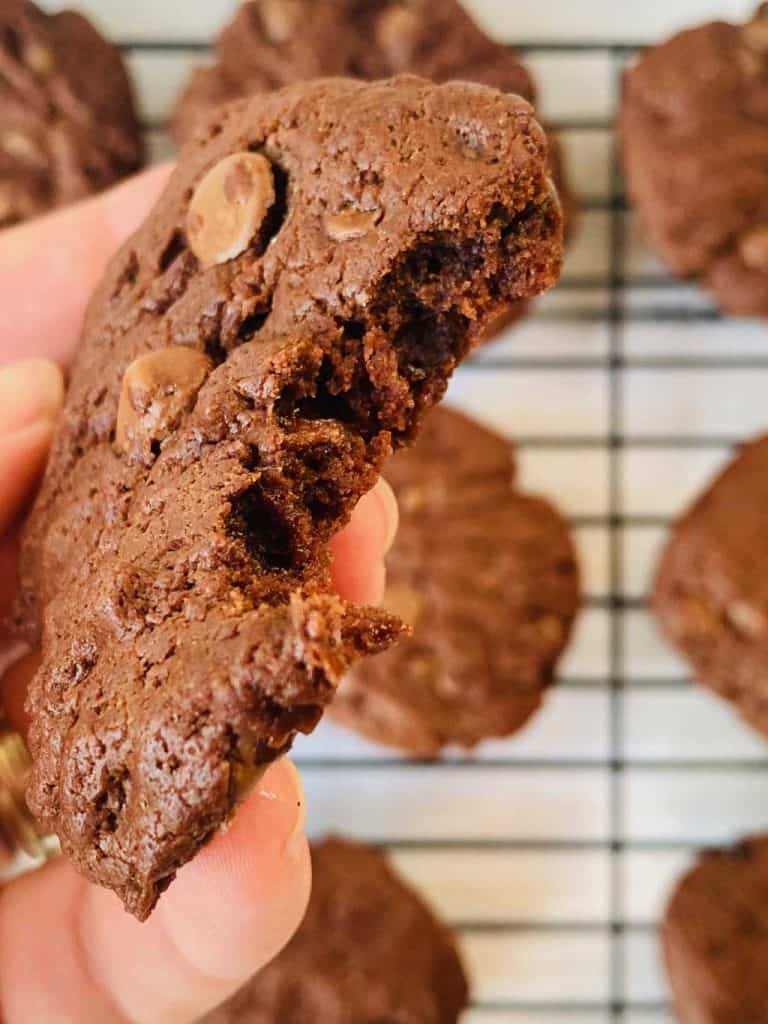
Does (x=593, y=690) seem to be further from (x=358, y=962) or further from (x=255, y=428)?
(x=255, y=428)

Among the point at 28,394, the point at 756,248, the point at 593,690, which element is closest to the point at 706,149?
the point at 756,248

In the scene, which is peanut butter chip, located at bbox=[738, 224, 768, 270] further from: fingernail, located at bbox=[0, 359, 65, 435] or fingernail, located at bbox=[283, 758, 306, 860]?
fingernail, located at bbox=[283, 758, 306, 860]

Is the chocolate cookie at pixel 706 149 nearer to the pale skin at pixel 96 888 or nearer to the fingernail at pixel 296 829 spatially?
the pale skin at pixel 96 888

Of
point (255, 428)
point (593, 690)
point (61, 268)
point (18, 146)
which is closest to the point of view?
point (255, 428)

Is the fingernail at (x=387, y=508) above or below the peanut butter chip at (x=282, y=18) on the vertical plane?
below

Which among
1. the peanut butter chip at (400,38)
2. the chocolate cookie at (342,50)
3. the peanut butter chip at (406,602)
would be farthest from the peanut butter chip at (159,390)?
the peanut butter chip at (400,38)

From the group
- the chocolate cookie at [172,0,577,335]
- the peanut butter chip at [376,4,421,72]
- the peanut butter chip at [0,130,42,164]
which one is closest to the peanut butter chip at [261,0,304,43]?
the chocolate cookie at [172,0,577,335]
